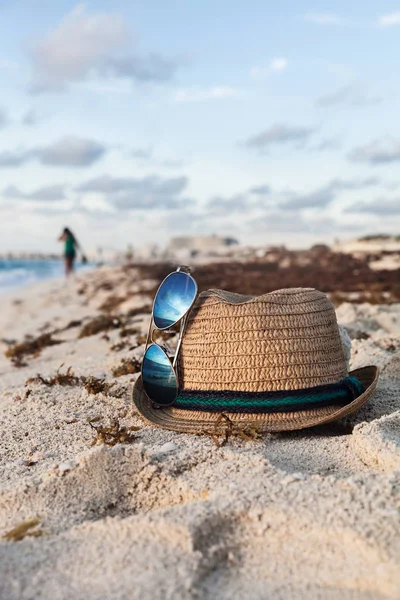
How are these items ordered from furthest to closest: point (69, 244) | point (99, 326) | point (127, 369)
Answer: point (69, 244), point (99, 326), point (127, 369)

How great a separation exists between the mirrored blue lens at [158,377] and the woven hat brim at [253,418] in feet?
0.24

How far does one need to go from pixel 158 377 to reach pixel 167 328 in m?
0.25

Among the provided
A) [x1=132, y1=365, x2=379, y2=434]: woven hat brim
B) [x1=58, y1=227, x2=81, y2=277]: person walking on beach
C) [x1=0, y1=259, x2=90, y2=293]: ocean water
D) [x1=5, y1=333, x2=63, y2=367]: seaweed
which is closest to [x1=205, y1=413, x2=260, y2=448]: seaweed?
[x1=132, y1=365, x2=379, y2=434]: woven hat brim

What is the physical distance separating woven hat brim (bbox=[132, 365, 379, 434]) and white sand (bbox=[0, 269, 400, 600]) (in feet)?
0.22

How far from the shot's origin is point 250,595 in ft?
5.49

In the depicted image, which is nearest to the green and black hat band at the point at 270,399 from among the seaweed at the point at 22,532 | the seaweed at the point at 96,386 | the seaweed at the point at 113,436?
the seaweed at the point at 113,436

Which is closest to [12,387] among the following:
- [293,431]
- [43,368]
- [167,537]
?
[43,368]

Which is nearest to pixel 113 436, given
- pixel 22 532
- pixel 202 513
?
pixel 22 532

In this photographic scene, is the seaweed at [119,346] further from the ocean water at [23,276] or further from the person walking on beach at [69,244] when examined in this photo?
the ocean water at [23,276]

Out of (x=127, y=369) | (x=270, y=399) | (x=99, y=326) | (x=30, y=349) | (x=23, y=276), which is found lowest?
(x=23, y=276)

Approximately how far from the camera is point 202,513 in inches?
76.9

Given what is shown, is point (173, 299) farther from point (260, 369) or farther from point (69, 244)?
point (69, 244)

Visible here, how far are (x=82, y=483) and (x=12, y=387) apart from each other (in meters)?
2.01

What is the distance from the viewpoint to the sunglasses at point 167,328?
2941 mm
